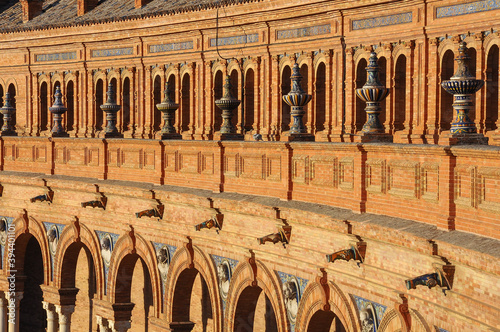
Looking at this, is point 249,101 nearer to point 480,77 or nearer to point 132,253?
point 132,253

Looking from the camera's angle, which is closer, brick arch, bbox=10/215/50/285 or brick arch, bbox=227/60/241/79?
brick arch, bbox=10/215/50/285

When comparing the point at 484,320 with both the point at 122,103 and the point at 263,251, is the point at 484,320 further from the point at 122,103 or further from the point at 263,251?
the point at 122,103

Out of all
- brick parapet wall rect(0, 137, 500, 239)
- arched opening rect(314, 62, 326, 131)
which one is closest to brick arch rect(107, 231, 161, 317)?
brick parapet wall rect(0, 137, 500, 239)

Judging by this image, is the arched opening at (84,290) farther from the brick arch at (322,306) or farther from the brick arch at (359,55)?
the brick arch at (322,306)

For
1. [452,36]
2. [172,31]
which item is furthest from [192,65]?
[452,36]

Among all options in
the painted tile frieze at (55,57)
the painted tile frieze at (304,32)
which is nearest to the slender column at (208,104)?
the painted tile frieze at (304,32)

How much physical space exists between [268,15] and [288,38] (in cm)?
91

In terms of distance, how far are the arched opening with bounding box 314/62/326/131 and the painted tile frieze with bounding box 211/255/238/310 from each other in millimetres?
9000

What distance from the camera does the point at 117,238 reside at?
32719 millimetres

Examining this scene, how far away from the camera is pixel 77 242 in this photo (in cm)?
3541

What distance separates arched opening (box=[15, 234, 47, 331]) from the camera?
43.5 meters

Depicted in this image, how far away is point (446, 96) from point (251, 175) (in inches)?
250

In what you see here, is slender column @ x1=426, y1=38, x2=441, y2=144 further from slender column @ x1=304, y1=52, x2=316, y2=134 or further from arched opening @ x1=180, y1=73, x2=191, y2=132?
arched opening @ x1=180, y1=73, x2=191, y2=132

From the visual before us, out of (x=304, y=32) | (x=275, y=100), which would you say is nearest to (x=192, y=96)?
(x=275, y=100)
